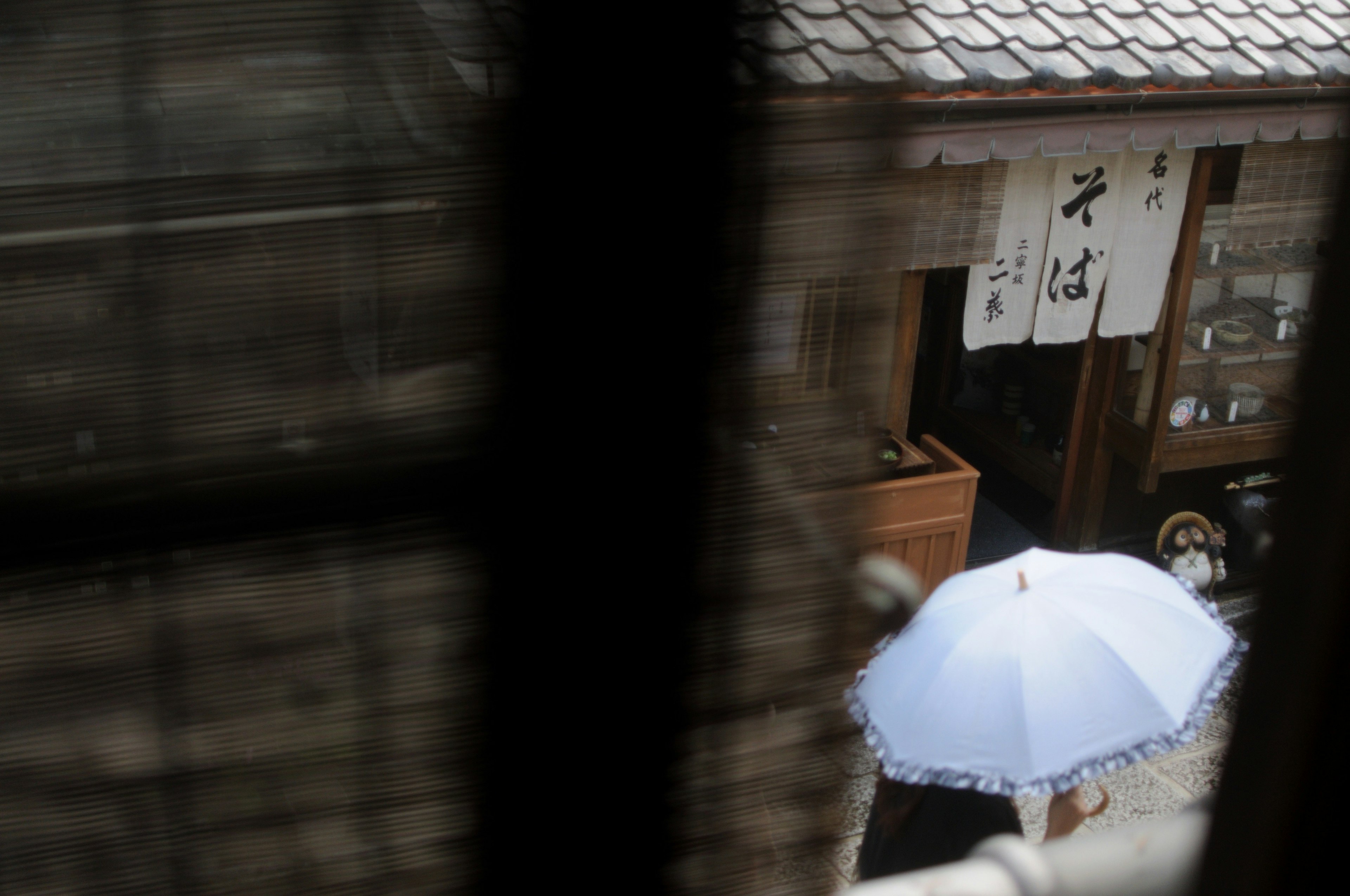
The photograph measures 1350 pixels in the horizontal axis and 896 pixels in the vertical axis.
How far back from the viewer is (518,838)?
81 cm

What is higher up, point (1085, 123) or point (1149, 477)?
point (1085, 123)

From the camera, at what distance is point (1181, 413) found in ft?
23.7

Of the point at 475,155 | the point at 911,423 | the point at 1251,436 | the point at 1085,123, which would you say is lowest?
the point at 911,423

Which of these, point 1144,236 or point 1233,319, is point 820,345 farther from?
point 1233,319

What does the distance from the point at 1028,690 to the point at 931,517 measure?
2.27 meters

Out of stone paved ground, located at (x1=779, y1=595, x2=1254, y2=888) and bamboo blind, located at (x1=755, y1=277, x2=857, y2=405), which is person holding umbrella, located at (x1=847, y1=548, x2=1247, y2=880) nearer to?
stone paved ground, located at (x1=779, y1=595, x2=1254, y2=888)

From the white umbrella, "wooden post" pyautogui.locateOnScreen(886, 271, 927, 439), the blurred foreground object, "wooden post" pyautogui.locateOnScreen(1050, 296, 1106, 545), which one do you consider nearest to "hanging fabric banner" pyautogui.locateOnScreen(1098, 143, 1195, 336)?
"wooden post" pyautogui.locateOnScreen(1050, 296, 1106, 545)

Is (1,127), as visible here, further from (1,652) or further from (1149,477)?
(1149,477)

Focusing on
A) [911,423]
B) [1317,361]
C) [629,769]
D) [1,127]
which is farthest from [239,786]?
[911,423]

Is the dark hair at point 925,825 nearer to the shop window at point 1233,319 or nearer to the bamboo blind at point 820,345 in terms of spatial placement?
the bamboo blind at point 820,345

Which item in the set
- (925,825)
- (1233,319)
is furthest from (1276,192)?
(925,825)

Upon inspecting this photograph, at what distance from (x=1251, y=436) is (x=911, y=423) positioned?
92.4 inches

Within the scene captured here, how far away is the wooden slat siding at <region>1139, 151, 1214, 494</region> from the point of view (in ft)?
21.7

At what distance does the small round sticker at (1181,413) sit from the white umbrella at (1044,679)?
2.34m
